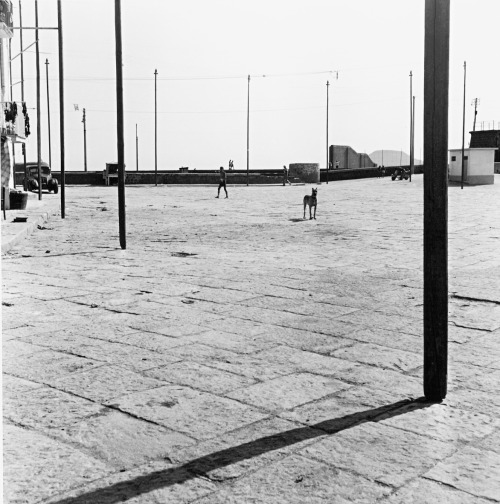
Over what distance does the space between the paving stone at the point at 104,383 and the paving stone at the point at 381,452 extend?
54.7 inches

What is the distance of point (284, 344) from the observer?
19.2 feet

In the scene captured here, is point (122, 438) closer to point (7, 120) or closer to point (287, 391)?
point (287, 391)

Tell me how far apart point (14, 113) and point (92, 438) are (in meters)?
20.2

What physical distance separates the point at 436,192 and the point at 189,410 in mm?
1821

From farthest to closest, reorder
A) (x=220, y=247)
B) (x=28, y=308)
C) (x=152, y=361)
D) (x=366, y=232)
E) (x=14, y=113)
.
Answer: (x=14, y=113)
(x=366, y=232)
(x=220, y=247)
(x=28, y=308)
(x=152, y=361)

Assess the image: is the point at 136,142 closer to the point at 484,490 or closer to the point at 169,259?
the point at 169,259

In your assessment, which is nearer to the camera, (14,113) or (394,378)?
(394,378)

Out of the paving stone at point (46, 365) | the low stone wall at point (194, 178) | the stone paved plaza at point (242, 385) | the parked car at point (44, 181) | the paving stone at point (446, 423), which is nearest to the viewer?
the stone paved plaza at point (242, 385)

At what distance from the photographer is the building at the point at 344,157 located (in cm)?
6556

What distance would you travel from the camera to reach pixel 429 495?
10.2 feet

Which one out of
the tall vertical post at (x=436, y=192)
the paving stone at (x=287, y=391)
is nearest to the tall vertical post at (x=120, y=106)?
the paving stone at (x=287, y=391)

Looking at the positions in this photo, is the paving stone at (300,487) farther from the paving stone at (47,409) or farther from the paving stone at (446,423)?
the paving stone at (47,409)

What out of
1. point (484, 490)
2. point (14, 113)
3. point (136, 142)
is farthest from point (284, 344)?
point (136, 142)

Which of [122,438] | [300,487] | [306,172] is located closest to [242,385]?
[122,438]
